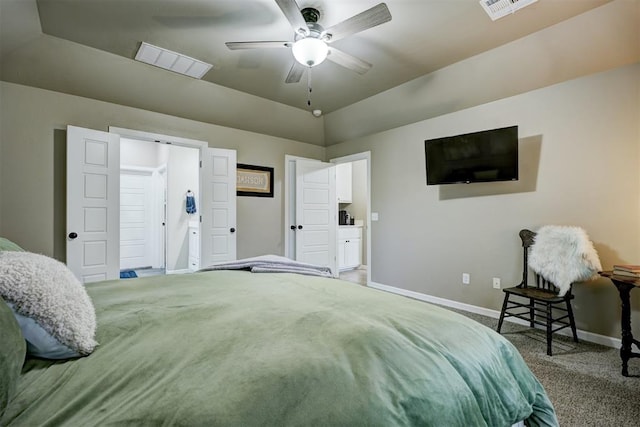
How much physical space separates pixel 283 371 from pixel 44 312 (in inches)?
27.8

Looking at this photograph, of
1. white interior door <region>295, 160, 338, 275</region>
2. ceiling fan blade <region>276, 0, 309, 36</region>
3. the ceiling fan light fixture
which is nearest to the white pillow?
ceiling fan blade <region>276, 0, 309, 36</region>

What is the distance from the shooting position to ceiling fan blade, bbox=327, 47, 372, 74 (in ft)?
8.14

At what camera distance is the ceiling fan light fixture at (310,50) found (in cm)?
227

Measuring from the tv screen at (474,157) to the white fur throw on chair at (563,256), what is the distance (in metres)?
0.67

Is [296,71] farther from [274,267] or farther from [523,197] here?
[523,197]

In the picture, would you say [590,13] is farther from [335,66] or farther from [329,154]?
[329,154]

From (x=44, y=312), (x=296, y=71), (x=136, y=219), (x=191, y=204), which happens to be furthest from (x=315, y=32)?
(x=136, y=219)

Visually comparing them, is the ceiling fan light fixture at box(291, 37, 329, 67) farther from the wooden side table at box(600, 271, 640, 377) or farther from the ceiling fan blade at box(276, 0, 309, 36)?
the wooden side table at box(600, 271, 640, 377)

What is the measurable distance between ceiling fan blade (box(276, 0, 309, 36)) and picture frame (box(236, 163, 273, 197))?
2617 mm

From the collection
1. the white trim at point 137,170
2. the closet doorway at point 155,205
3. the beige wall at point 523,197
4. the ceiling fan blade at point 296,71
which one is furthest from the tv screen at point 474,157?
the white trim at point 137,170

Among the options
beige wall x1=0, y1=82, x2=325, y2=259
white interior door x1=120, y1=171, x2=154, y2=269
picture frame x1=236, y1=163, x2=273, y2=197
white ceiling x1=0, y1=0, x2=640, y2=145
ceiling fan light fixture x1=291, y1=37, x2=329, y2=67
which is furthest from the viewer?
white interior door x1=120, y1=171, x2=154, y2=269

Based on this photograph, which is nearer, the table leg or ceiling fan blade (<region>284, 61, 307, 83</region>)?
the table leg

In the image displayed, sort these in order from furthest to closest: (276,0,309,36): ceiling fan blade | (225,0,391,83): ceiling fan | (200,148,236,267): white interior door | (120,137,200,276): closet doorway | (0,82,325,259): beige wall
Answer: (120,137,200,276): closet doorway
(200,148,236,267): white interior door
(0,82,325,259): beige wall
(225,0,391,83): ceiling fan
(276,0,309,36): ceiling fan blade

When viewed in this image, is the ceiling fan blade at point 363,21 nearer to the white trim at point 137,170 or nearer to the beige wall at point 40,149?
the beige wall at point 40,149
